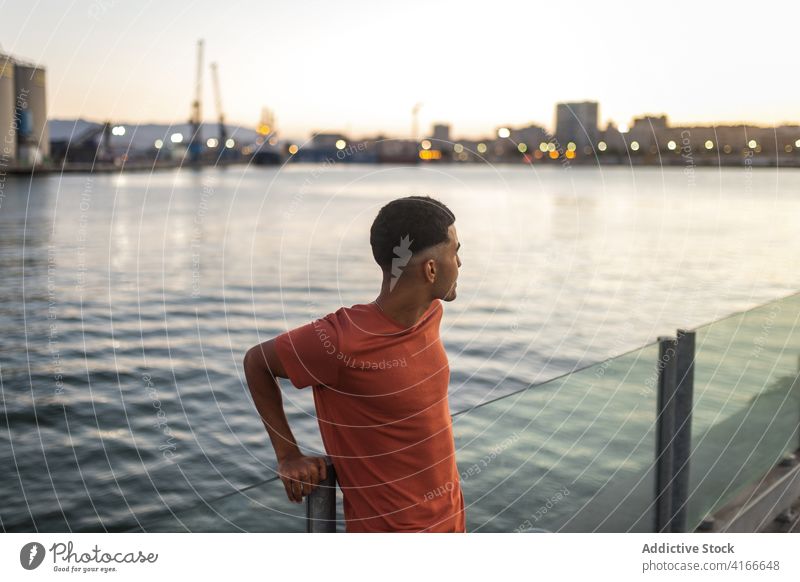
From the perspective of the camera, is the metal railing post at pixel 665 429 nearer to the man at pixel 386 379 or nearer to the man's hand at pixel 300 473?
the man at pixel 386 379

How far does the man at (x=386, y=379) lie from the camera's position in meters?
2.33

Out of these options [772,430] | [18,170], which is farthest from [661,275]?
[18,170]

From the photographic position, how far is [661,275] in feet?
81.8

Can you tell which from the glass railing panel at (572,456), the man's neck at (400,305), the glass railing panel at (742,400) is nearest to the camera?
the man's neck at (400,305)

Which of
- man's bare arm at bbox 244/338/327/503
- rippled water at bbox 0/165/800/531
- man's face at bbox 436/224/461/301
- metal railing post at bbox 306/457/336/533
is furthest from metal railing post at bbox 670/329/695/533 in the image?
man's bare arm at bbox 244/338/327/503

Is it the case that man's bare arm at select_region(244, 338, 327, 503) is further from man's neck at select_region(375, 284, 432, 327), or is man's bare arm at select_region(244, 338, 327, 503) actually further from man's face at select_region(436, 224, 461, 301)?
man's face at select_region(436, 224, 461, 301)

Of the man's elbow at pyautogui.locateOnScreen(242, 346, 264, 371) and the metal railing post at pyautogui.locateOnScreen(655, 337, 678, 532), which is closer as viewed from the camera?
the man's elbow at pyautogui.locateOnScreen(242, 346, 264, 371)

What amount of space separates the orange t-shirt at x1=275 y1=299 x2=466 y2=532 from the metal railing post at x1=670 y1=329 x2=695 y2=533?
53.0 inches

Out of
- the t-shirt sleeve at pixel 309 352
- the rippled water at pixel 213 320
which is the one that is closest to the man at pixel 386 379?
the t-shirt sleeve at pixel 309 352

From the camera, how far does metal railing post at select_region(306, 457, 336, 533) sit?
2398 mm

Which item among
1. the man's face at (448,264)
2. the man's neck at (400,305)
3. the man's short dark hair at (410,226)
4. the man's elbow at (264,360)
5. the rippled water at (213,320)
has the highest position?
the man's short dark hair at (410,226)

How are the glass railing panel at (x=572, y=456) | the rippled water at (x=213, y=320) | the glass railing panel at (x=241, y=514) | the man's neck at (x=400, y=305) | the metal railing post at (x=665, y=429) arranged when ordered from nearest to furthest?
the glass railing panel at (x=241, y=514), the man's neck at (x=400, y=305), the glass railing panel at (x=572, y=456), the metal railing post at (x=665, y=429), the rippled water at (x=213, y=320)

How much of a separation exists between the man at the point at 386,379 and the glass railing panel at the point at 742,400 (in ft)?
5.15
